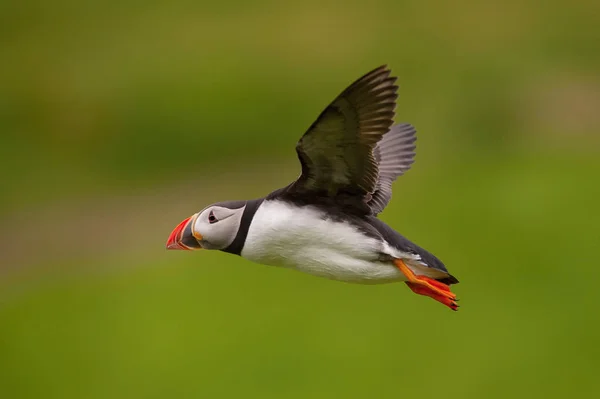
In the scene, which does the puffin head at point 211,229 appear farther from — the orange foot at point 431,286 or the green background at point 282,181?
the green background at point 282,181

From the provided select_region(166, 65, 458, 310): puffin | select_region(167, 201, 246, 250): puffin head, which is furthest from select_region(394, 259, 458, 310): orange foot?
select_region(167, 201, 246, 250): puffin head

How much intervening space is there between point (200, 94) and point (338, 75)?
1.46m

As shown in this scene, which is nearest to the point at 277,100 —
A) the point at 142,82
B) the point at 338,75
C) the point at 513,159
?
the point at 338,75

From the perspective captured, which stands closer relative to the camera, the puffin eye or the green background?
the puffin eye

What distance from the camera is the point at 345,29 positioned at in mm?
9852

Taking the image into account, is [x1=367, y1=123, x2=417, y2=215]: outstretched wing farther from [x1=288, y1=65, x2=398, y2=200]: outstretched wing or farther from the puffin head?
the puffin head

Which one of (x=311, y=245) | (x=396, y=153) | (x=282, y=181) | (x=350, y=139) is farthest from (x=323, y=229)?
(x=282, y=181)

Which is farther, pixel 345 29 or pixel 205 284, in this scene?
pixel 345 29

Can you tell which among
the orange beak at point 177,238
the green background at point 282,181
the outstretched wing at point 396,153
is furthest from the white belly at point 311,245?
the green background at point 282,181

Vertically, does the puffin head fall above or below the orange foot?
above

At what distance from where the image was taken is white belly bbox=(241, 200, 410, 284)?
7.84ft

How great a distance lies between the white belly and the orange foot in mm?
52

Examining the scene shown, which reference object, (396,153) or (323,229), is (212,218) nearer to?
(323,229)

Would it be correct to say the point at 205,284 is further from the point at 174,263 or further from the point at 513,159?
the point at 513,159
